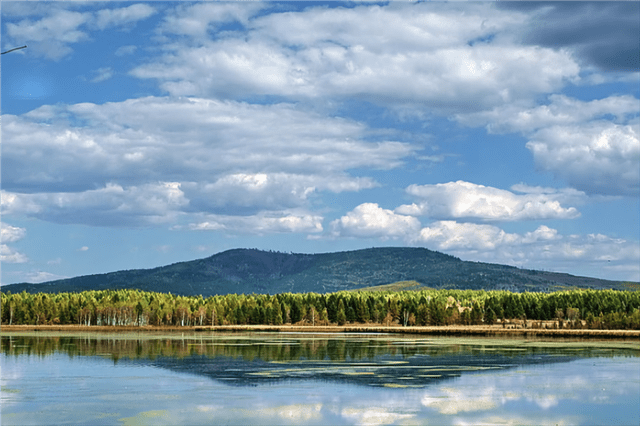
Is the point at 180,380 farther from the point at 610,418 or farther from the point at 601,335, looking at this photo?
the point at 601,335

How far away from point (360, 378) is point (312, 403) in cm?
1584

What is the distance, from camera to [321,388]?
60.5 meters

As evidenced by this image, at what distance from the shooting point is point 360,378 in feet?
222

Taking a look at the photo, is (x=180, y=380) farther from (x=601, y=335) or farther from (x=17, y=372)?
(x=601, y=335)

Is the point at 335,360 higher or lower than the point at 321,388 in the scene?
lower

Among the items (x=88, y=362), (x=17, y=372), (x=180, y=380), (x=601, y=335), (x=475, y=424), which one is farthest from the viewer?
(x=601, y=335)

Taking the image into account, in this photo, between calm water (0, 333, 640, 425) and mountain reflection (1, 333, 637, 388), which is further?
mountain reflection (1, 333, 637, 388)

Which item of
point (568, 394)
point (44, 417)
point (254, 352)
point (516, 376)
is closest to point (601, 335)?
point (254, 352)

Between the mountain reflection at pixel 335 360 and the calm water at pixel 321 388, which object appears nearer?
the calm water at pixel 321 388

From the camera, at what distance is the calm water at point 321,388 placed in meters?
47.5

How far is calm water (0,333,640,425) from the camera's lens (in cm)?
4747

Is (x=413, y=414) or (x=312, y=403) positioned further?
(x=312, y=403)

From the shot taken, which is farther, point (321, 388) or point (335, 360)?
point (335, 360)

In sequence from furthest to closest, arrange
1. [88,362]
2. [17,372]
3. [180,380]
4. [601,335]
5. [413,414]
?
[601,335] → [88,362] → [17,372] → [180,380] → [413,414]
